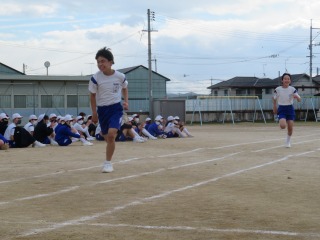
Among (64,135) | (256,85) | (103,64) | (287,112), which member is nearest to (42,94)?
(64,135)

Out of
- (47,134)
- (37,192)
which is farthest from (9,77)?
(37,192)

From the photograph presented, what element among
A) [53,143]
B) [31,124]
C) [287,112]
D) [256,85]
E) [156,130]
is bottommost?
[53,143]

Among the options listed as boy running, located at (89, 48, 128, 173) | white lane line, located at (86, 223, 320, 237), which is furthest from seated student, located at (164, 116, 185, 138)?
white lane line, located at (86, 223, 320, 237)

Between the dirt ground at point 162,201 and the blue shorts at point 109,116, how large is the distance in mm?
807

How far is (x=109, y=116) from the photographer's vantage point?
9141 millimetres

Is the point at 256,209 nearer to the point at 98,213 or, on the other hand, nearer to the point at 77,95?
the point at 98,213

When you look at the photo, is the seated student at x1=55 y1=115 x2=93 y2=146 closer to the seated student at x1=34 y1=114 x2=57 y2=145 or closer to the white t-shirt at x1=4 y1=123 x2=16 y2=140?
the seated student at x1=34 y1=114 x2=57 y2=145

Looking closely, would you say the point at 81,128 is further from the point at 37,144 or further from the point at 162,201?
the point at 162,201

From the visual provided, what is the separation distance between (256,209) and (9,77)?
103 ft

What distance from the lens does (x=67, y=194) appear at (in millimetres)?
6555

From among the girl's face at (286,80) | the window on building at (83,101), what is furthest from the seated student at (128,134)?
the window on building at (83,101)

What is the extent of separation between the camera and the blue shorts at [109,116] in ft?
29.9

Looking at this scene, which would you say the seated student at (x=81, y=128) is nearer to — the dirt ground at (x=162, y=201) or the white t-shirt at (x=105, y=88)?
the dirt ground at (x=162, y=201)

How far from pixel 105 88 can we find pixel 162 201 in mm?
3546
